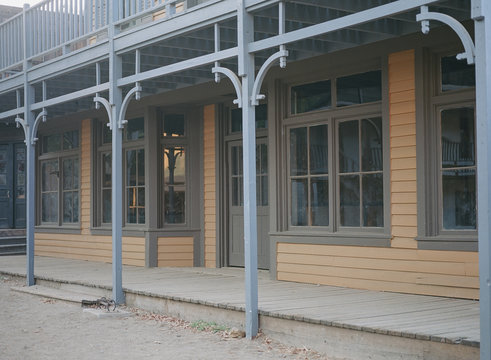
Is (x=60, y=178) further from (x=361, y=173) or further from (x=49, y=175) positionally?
(x=361, y=173)

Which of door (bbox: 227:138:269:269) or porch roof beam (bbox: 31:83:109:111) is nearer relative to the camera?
porch roof beam (bbox: 31:83:109:111)

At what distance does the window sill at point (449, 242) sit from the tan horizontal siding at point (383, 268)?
55 millimetres

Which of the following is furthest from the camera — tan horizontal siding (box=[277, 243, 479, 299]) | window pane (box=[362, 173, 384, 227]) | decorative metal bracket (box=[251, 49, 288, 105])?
window pane (box=[362, 173, 384, 227])

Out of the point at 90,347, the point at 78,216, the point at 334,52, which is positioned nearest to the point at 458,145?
the point at 334,52

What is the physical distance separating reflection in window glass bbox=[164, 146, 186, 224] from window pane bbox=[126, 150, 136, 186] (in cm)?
79

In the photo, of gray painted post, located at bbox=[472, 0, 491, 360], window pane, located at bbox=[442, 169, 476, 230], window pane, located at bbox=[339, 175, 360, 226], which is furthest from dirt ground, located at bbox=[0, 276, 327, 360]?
window pane, located at bbox=[442, 169, 476, 230]

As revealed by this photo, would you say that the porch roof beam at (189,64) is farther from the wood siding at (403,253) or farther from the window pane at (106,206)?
the window pane at (106,206)

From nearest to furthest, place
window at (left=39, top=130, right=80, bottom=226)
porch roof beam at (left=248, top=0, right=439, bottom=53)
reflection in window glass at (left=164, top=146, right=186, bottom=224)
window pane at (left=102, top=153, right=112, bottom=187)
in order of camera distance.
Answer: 1. porch roof beam at (left=248, top=0, right=439, bottom=53)
2. reflection in window glass at (left=164, top=146, right=186, bottom=224)
3. window pane at (left=102, top=153, right=112, bottom=187)
4. window at (left=39, top=130, right=80, bottom=226)

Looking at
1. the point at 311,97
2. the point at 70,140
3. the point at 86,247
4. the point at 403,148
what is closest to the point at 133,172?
the point at 86,247

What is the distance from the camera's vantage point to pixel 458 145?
25.2 feet

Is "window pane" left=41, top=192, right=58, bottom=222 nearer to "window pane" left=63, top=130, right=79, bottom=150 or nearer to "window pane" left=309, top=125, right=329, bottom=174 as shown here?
"window pane" left=63, top=130, right=79, bottom=150

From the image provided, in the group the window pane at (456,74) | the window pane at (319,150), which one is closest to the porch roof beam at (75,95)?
the window pane at (319,150)

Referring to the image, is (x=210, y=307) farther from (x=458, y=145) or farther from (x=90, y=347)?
(x=458, y=145)

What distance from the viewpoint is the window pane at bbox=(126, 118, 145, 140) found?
12.6 meters
